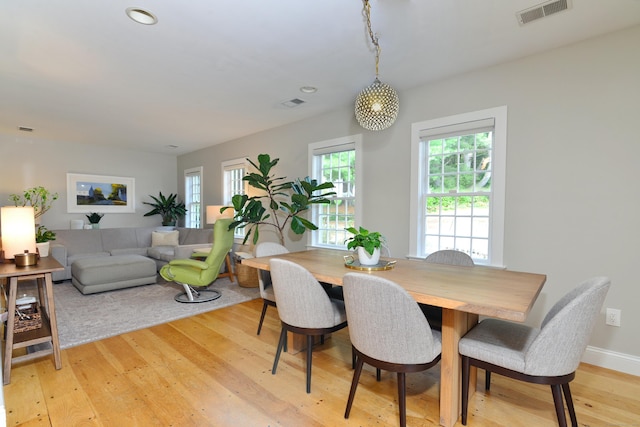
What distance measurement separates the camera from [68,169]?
5805 millimetres

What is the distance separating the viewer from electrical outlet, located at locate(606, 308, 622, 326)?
231 cm

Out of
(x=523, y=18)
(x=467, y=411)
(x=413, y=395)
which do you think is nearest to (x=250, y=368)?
(x=413, y=395)

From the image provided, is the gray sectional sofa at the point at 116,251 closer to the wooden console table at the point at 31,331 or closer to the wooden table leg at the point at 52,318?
the wooden console table at the point at 31,331

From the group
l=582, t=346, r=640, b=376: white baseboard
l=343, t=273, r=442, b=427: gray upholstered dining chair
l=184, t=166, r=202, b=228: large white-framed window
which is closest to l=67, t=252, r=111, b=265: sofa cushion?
l=184, t=166, r=202, b=228: large white-framed window

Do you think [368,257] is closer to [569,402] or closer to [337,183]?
[569,402]

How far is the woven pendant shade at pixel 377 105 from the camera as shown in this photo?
205cm

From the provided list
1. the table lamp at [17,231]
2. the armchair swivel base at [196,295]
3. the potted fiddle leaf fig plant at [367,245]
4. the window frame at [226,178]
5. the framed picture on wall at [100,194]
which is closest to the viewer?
the potted fiddle leaf fig plant at [367,245]

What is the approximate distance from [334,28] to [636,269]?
2786mm

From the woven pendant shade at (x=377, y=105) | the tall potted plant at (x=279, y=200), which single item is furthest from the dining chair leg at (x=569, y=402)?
the tall potted plant at (x=279, y=200)

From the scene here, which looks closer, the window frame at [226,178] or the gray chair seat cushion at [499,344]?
the gray chair seat cushion at [499,344]

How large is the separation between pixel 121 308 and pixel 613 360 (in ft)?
15.3

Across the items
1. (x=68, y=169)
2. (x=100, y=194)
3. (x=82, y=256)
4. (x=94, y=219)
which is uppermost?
(x=68, y=169)

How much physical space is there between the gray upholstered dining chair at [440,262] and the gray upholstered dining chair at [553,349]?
52 centimetres

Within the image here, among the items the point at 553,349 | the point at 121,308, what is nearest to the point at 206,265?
the point at 121,308
